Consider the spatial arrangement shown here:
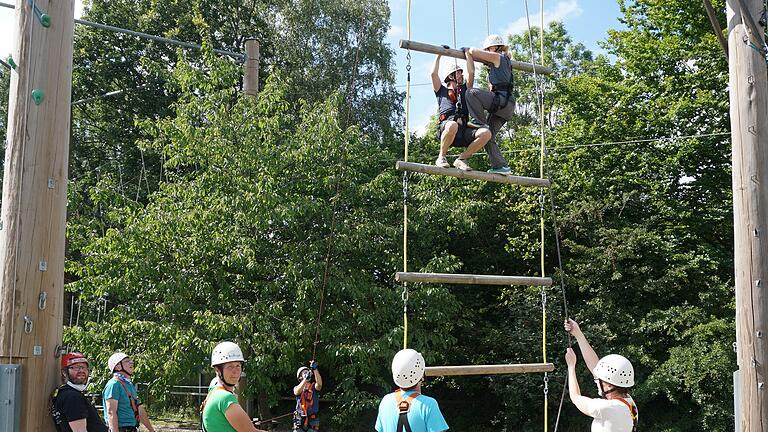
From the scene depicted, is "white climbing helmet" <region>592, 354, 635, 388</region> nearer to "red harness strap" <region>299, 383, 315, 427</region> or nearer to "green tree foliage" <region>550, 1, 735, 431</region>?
"red harness strap" <region>299, 383, 315, 427</region>

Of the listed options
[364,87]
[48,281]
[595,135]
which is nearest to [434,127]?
[364,87]

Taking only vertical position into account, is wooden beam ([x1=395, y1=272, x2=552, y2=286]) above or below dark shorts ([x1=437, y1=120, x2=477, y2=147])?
below

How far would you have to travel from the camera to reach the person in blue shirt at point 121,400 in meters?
6.69

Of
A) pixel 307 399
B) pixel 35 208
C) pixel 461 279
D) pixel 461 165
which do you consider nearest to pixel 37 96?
pixel 35 208

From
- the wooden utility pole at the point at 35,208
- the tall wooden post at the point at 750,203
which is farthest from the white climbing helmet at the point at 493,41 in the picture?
the wooden utility pole at the point at 35,208

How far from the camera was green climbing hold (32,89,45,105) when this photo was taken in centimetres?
469

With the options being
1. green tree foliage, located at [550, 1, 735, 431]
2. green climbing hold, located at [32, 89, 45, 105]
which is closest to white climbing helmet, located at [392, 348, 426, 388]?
green climbing hold, located at [32, 89, 45, 105]

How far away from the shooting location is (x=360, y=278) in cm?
1308

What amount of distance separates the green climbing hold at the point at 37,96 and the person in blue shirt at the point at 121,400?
9.70 ft

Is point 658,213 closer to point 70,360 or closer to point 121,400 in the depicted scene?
point 121,400

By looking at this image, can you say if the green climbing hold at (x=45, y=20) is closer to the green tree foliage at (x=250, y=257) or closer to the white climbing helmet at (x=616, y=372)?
the white climbing helmet at (x=616, y=372)

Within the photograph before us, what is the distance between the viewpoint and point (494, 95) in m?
7.16

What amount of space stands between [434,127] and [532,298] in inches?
419

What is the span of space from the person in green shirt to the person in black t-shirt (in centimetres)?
123
